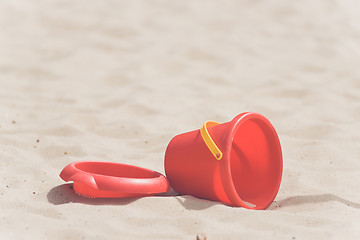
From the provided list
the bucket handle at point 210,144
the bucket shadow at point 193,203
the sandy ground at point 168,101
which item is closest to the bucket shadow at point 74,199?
the sandy ground at point 168,101

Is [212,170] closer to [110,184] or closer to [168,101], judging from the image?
[110,184]

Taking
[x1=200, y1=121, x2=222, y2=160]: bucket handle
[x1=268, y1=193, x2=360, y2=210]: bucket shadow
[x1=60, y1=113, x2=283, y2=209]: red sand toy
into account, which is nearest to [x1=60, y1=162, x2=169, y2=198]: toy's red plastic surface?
[x1=60, y1=113, x2=283, y2=209]: red sand toy

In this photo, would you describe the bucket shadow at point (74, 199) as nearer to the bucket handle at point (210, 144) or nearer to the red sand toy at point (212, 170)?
the red sand toy at point (212, 170)

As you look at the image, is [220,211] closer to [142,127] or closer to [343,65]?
[142,127]

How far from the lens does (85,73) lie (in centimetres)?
408

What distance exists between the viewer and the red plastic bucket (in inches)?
80.0

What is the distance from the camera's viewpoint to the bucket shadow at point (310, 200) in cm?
215

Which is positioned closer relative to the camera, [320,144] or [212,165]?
[212,165]

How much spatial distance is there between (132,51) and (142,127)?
145 centimetres

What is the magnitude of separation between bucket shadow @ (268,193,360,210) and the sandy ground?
1 centimetres

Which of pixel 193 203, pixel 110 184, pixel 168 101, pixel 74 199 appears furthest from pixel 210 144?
pixel 168 101

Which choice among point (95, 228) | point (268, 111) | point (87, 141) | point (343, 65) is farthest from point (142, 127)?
point (343, 65)

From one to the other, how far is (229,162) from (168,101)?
1716 millimetres

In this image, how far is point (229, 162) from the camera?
78.5 inches
